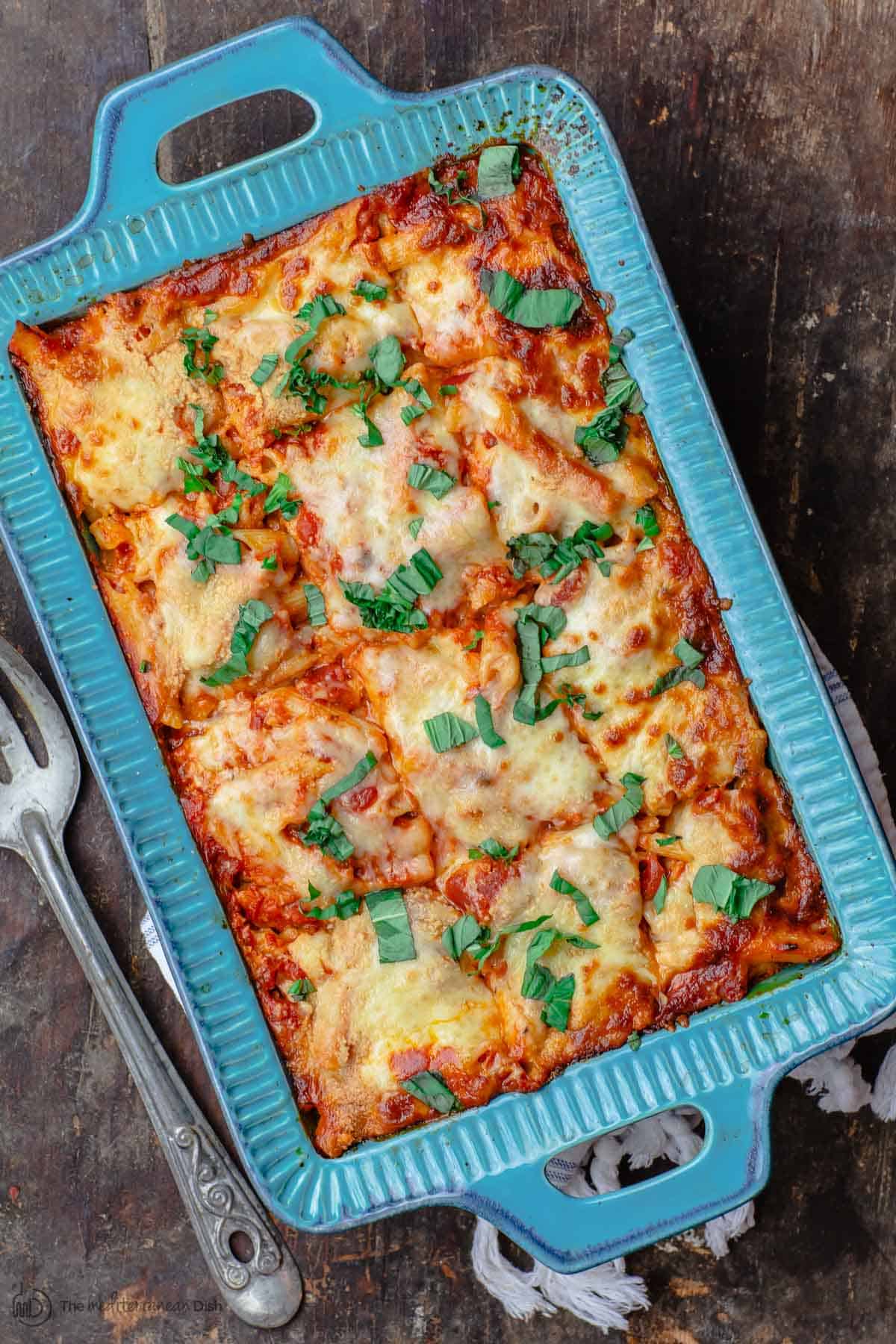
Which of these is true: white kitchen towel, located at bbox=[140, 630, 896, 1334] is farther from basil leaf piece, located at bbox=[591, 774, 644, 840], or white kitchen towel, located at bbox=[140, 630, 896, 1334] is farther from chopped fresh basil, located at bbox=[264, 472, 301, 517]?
chopped fresh basil, located at bbox=[264, 472, 301, 517]

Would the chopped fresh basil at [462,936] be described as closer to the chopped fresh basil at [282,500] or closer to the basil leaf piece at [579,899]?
the basil leaf piece at [579,899]

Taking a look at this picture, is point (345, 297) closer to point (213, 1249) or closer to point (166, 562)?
point (166, 562)

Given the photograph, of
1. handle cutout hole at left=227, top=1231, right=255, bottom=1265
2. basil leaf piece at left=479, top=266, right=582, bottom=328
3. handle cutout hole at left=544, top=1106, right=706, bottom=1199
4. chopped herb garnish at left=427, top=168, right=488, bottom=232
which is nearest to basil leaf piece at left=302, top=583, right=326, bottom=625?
basil leaf piece at left=479, top=266, right=582, bottom=328

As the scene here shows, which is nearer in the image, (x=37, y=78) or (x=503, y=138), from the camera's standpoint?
(x=503, y=138)

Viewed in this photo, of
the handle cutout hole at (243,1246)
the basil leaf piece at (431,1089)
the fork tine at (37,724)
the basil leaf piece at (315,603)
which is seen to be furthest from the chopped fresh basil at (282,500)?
the handle cutout hole at (243,1246)

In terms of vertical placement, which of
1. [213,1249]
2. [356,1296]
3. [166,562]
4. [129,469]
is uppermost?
[129,469]

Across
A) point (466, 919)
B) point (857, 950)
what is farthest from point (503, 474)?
point (857, 950)

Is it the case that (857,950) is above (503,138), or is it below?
below
